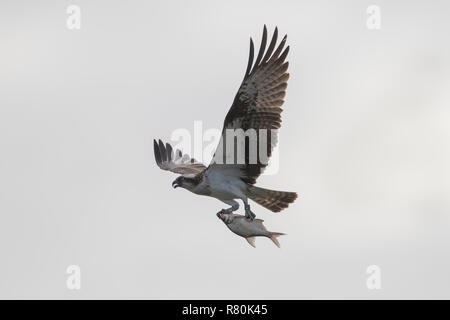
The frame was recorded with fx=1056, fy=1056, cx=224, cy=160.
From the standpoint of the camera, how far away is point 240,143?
14195 mm

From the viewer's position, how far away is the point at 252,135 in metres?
14.1

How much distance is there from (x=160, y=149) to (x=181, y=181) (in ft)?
10.1

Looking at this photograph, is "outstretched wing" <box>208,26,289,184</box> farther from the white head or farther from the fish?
the fish

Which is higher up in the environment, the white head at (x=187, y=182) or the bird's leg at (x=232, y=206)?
the white head at (x=187, y=182)

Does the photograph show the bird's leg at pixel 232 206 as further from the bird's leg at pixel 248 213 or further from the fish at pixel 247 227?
the fish at pixel 247 227

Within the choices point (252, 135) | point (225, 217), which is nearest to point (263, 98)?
point (252, 135)

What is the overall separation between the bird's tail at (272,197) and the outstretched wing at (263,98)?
63cm

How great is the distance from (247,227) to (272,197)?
1.39m

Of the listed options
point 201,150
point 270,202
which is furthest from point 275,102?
point 201,150

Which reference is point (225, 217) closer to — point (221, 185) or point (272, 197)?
point (221, 185)

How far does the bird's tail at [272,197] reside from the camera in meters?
14.6

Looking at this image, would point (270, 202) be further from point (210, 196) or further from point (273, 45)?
point (273, 45)

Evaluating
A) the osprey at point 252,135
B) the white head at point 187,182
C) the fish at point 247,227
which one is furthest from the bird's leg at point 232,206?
the white head at point 187,182

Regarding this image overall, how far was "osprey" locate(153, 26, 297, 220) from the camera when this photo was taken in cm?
1396
